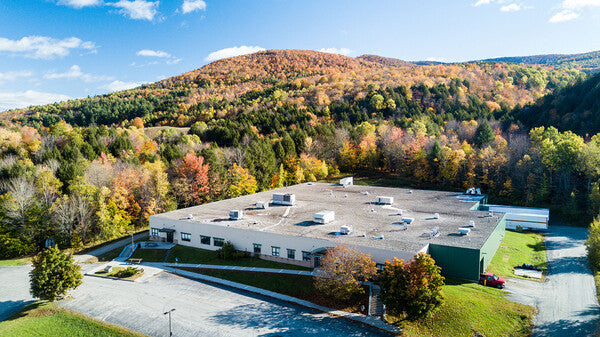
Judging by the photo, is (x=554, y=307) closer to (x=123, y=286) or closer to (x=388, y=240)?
(x=388, y=240)

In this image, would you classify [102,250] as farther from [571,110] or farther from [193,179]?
[571,110]

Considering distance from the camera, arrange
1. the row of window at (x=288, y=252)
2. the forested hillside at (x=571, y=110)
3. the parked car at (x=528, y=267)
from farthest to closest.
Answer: the forested hillside at (x=571, y=110) → the parked car at (x=528, y=267) → the row of window at (x=288, y=252)

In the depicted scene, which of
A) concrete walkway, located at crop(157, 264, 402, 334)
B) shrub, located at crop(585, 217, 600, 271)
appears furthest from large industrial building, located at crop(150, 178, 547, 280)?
shrub, located at crop(585, 217, 600, 271)

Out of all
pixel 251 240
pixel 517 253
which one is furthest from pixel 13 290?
pixel 517 253

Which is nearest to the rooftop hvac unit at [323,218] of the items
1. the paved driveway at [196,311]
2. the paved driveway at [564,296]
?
the paved driveway at [196,311]

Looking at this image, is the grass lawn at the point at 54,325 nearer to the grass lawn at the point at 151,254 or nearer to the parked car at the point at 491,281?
the grass lawn at the point at 151,254

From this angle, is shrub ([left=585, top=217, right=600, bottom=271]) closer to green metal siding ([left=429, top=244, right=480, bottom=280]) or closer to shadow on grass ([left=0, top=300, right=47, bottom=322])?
green metal siding ([left=429, top=244, right=480, bottom=280])

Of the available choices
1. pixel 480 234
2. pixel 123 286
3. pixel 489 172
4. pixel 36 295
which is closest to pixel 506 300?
pixel 480 234

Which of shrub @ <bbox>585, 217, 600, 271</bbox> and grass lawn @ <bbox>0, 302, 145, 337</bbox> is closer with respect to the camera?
grass lawn @ <bbox>0, 302, 145, 337</bbox>
